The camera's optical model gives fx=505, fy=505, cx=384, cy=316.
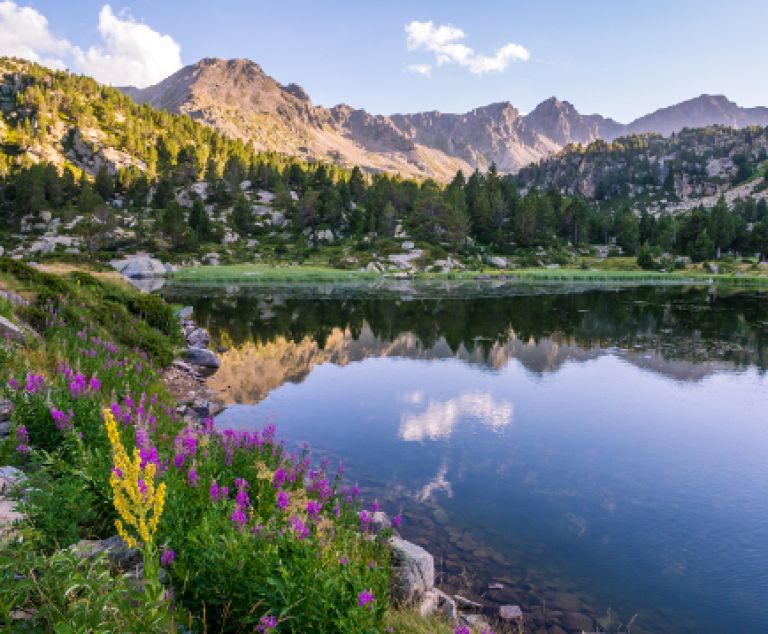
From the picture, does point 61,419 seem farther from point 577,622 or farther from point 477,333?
point 477,333

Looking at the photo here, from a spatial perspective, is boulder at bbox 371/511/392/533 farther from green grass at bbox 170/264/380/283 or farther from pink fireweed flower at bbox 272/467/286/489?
green grass at bbox 170/264/380/283

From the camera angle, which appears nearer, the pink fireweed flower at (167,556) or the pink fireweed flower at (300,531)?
the pink fireweed flower at (167,556)

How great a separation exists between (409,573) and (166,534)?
3575 millimetres

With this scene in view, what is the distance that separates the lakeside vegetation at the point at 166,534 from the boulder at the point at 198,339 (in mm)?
16365

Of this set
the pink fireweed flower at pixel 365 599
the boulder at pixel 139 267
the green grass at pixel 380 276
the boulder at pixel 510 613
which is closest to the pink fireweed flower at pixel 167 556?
the pink fireweed flower at pixel 365 599

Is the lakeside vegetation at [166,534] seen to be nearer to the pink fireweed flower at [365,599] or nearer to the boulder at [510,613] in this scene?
the pink fireweed flower at [365,599]

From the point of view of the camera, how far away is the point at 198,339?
29.1 metres

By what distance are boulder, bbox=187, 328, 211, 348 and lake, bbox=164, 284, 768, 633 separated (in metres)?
1.81

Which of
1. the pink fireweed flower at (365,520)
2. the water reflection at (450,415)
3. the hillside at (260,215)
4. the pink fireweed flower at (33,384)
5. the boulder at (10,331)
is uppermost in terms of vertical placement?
the hillside at (260,215)

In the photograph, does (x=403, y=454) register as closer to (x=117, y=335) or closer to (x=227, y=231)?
(x=117, y=335)

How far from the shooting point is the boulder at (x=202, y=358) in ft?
80.0

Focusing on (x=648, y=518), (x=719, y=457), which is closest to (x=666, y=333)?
(x=719, y=457)

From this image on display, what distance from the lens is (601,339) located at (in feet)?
113

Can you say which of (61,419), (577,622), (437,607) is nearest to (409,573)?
(437,607)
